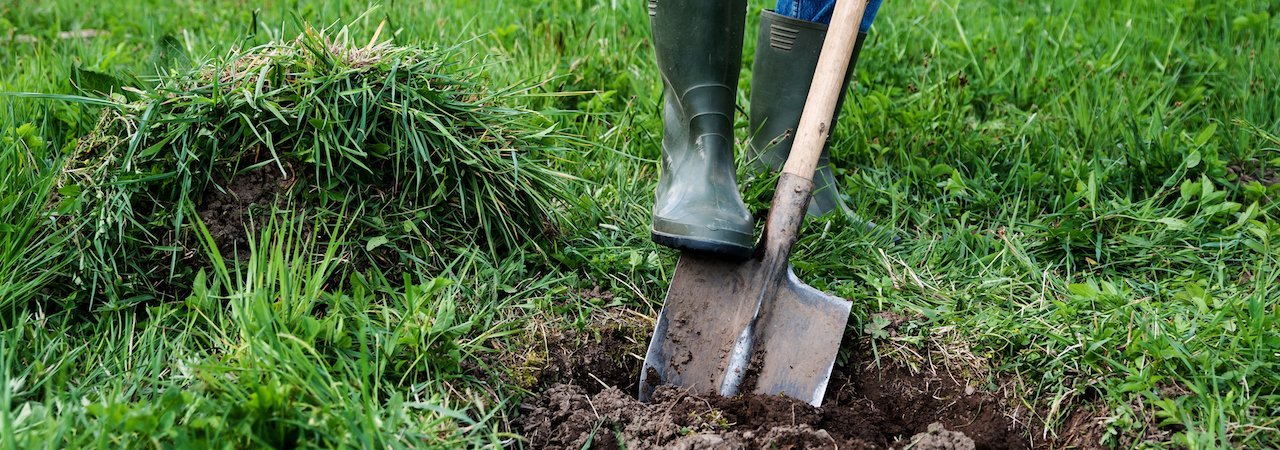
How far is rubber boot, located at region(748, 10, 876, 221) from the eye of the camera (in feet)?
7.48

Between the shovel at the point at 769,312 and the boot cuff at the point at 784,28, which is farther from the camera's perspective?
the boot cuff at the point at 784,28

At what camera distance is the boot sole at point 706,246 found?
195 cm

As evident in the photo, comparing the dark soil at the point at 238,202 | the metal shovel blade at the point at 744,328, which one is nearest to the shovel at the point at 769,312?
the metal shovel blade at the point at 744,328

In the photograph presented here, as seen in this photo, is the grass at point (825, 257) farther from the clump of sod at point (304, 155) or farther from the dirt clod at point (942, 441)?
the dirt clod at point (942, 441)

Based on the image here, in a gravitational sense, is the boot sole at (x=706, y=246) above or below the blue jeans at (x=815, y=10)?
below

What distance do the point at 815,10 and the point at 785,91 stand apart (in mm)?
212

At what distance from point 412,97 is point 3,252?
79cm

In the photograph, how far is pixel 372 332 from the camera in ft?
5.40

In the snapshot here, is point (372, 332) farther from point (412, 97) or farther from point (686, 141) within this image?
point (686, 141)

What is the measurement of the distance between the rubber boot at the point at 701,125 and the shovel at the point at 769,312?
0.21ft

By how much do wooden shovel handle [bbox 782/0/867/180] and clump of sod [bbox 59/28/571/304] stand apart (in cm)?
58

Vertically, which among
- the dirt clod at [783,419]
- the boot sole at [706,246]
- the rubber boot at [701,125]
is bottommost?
the dirt clod at [783,419]

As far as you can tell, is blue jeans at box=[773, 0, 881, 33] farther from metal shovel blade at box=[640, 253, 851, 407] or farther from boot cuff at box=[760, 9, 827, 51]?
→ metal shovel blade at box=[640, 253, 851, 407]

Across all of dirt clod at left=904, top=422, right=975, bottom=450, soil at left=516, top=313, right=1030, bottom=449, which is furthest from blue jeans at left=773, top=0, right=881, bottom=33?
dirt clod at left=904, top=422, right=975, bottom=450
